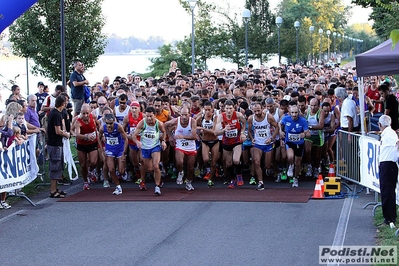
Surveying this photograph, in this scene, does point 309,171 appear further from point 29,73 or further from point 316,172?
point 29,73

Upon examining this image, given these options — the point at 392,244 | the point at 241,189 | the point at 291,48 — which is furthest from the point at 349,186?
the point at 291,48

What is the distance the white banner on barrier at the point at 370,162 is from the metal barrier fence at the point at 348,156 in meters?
0.45

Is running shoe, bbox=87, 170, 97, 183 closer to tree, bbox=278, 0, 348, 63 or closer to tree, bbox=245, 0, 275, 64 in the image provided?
tree, bbox=245, 0, 275, 64

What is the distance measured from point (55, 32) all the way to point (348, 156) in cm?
1480

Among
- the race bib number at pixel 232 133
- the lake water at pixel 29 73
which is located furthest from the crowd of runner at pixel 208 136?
the lake water at pixel 29 73

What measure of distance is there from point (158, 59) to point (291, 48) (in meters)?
18.3

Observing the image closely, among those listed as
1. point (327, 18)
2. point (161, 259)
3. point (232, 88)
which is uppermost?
point (327, 18)

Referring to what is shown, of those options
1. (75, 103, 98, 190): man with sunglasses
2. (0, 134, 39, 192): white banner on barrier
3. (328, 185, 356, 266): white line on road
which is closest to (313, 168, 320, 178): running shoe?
(328, 185, 356, 266): white line on road

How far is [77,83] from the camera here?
1825 centimetres

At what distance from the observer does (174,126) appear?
15312mm

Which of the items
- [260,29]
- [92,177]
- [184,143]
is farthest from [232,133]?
[260,29]

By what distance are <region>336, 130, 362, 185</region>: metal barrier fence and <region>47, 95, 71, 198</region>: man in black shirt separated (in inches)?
223

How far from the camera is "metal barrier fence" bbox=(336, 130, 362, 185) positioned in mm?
13125

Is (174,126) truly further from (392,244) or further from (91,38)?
(91,38)
